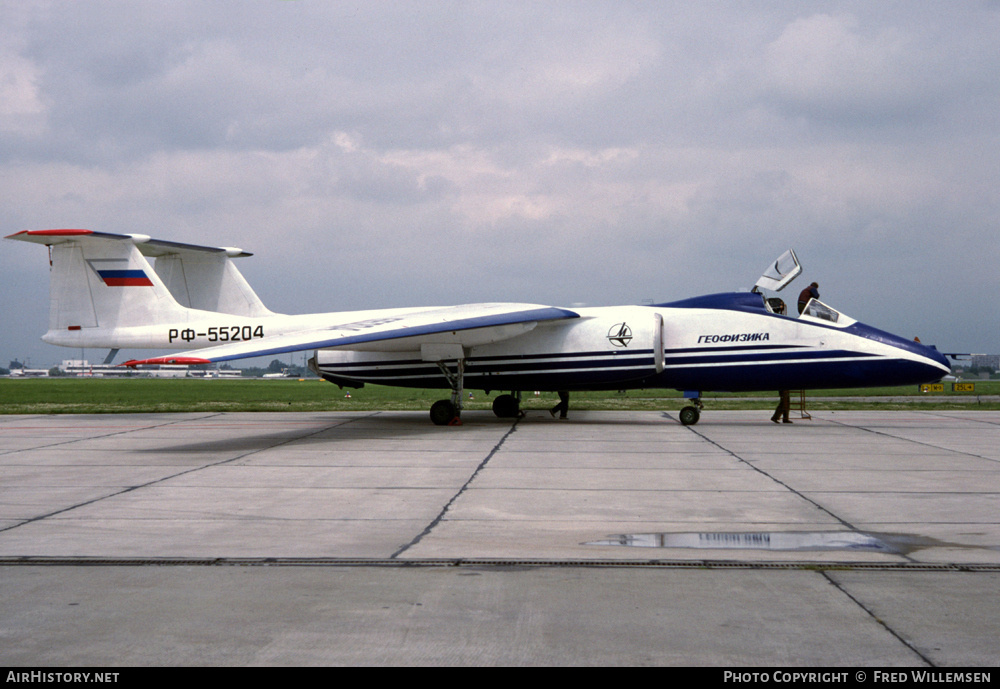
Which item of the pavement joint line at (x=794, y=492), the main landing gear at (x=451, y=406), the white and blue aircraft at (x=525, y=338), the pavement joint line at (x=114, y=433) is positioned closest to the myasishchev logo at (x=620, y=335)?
the white and blue aircraft at (x=525, y=338)

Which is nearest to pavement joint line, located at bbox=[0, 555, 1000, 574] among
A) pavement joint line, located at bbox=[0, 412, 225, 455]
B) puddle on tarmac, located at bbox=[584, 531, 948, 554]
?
puddle on tarmac, located at bbox=[584, 531, 948, 554]

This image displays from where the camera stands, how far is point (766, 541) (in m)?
6.63

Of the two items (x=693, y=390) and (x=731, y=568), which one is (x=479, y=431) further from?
(x=731, y=568)

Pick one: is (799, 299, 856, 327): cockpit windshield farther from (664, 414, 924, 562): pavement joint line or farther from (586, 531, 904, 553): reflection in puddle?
(586, 531, 904, 553): reflection in puddle

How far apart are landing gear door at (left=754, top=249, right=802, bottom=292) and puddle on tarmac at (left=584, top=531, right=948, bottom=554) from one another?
12.2 m

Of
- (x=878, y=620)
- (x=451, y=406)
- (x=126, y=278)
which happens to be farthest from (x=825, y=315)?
(x=126, y=278)

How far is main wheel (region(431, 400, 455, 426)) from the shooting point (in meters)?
18.1

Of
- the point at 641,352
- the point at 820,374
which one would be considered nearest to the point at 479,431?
the point at 641,352

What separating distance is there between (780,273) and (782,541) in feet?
42.2

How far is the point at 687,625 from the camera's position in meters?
4.40

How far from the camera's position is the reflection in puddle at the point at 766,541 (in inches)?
252

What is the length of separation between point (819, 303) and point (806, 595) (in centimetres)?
1401

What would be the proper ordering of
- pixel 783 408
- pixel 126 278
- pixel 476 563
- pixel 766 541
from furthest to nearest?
pixel 126 278, pixel 783 408, pixel 766 541, pixel 476 563

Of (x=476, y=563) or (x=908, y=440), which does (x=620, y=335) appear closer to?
(x=908, y=440)
